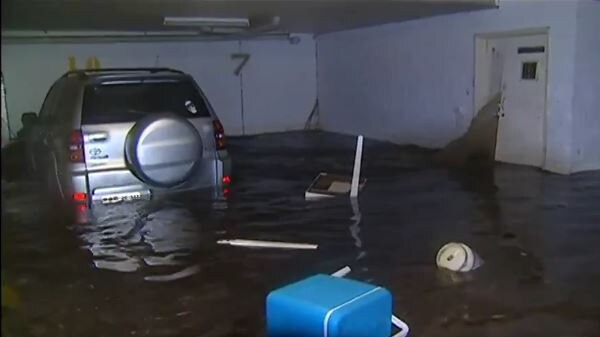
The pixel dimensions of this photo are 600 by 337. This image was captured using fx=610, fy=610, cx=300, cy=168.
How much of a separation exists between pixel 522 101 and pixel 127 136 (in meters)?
5.51

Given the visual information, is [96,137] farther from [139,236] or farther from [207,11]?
[207,11]

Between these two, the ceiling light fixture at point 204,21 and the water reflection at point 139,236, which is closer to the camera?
the water reflection at point 139,236

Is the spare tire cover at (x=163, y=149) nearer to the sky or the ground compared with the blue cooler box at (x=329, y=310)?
nearer to the sky

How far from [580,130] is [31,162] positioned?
6.61 meters

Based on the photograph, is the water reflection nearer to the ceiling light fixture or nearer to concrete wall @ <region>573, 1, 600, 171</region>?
the ceiling light fixture

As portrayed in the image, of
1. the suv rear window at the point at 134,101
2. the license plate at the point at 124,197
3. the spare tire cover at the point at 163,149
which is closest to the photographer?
the spare tire cover at the point at 163,149

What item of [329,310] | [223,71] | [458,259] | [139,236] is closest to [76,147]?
[139,236]

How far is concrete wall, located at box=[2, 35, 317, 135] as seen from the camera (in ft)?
37.5

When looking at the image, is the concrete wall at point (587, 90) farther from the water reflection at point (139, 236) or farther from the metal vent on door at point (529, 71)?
the water reflection at point (139, 236)

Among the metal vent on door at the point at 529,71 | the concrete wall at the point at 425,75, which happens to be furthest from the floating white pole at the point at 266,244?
the metal vent on door at the point at 529,71

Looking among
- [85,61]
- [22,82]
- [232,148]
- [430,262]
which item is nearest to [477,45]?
[232,148]

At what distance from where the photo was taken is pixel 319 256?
448 cm

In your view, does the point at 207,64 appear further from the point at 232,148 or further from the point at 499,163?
the point at 499,163

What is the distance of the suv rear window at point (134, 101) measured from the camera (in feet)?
17.8
